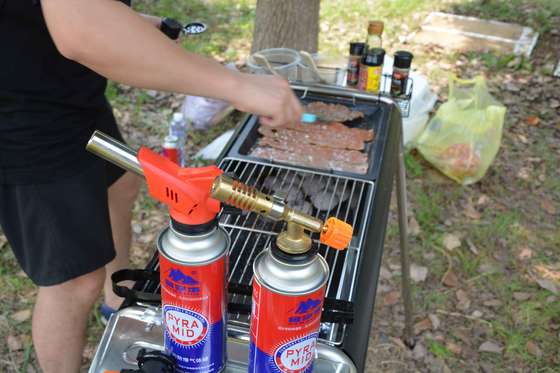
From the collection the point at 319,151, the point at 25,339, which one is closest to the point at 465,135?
the point at 319,151

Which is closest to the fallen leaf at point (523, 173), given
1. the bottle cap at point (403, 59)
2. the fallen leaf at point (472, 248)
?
the fallen leaf at point (472, 248)

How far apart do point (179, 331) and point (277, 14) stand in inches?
136

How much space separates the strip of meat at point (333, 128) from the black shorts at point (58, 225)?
956mm

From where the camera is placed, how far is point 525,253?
3.17 metres

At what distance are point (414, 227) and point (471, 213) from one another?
52 centimetres

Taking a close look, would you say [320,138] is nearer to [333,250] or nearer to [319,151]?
[319,151]

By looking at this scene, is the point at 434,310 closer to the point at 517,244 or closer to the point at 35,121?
the point at 517,244

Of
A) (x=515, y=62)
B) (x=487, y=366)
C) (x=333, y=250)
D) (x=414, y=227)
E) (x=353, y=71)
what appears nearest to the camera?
(x=333, y=250)

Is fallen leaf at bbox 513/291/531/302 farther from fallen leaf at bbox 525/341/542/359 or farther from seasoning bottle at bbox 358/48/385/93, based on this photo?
seasoning bottle at bbox 358/48/385/93

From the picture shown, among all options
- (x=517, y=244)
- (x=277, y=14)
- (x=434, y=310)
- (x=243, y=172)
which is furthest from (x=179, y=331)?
(x=277, y=14)

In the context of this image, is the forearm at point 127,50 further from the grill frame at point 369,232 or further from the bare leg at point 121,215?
the bare leg at point 121,215

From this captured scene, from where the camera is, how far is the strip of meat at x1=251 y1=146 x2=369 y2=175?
1750 millimetres

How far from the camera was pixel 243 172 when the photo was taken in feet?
5.31

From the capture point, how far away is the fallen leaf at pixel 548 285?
2885mm
